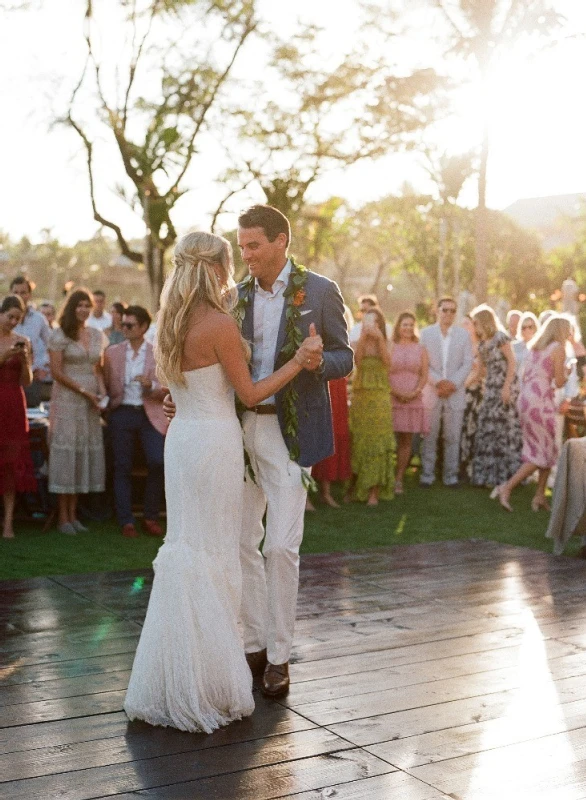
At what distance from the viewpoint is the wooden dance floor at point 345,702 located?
11.8 feet

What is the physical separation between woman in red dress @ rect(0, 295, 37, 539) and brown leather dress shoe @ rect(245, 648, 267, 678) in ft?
12.6

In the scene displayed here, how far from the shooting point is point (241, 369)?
417 centimetres

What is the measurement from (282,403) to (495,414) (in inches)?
287

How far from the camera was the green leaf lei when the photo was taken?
4.47 meters

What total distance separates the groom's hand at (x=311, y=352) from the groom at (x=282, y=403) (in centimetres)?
15

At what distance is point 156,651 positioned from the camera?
4.03 meters

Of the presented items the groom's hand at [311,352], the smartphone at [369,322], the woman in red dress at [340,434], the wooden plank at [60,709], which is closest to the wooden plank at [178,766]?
the wooden plank at [60,709]

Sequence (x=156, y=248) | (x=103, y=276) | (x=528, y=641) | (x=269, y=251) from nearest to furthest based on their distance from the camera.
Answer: (x=269, y=251) → (x=528, y=641) → (x=156, y=248) → (x=103, y=276)

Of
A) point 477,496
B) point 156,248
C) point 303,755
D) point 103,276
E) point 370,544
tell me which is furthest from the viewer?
point 103,276

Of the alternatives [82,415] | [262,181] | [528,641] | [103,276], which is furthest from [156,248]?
[103,276]

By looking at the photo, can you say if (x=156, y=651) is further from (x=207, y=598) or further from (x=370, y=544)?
(x=370, y=544)

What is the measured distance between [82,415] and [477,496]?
→ 171 inches

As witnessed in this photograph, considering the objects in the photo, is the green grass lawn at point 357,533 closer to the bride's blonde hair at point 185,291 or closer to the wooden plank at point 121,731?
the wooden plank at point 121,731

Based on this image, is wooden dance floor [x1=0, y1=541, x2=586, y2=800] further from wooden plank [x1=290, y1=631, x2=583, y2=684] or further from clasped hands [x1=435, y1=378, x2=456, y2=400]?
clasped hands [x1=435, y1=378, x2=456, y2=400]
